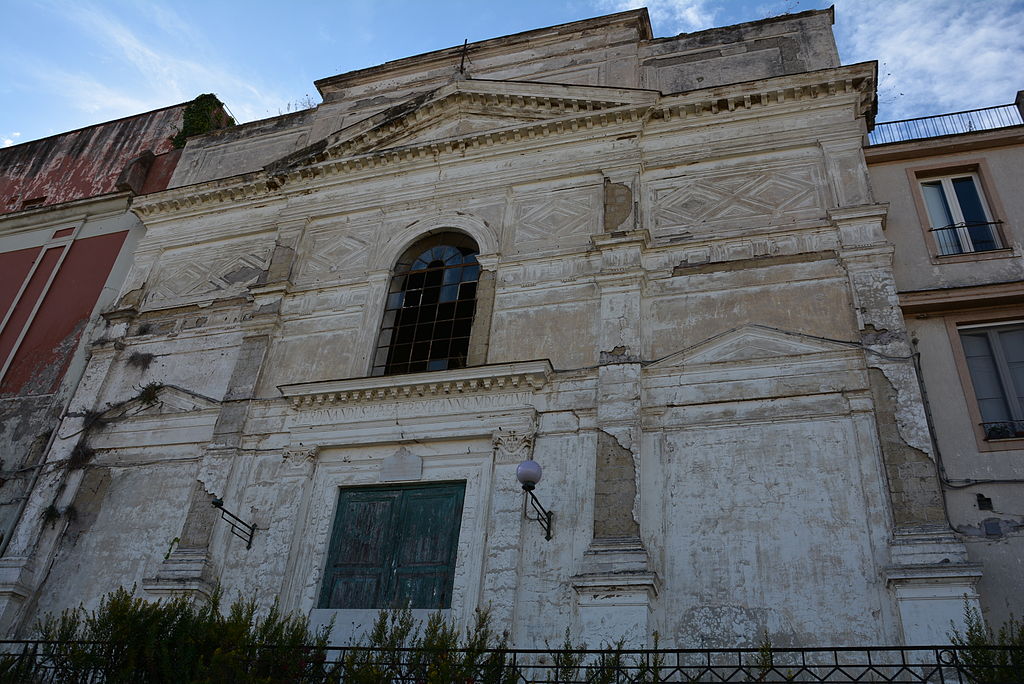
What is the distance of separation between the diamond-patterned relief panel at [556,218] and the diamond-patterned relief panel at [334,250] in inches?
95.8

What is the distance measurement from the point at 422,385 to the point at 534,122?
15.1 ft

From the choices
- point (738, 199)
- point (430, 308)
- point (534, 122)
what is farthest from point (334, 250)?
point (738, 199)

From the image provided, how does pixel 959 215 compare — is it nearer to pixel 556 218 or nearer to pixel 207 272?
pixel 556 218

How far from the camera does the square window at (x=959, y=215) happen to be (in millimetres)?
10731

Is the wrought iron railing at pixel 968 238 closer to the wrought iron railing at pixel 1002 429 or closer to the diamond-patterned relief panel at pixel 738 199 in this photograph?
the diamond-patterned relief panel at pixel 738 199

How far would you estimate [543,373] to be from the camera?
10578 mm

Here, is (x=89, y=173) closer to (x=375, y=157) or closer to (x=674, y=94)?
(x=375, y=157)

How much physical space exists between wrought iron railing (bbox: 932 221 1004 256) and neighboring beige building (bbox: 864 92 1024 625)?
1 cm

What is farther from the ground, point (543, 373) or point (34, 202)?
point (34, 202)

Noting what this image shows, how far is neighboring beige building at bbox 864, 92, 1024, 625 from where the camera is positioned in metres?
8.62

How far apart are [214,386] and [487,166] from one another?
17.2ft

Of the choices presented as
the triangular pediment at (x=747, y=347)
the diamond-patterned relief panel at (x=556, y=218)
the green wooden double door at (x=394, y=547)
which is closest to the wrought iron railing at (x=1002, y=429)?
the triangular pediment at (x=747, y=347)

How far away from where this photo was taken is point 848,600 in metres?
8.35

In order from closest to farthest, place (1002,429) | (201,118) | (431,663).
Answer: (431,663)
(1002,429)
(201,118)
